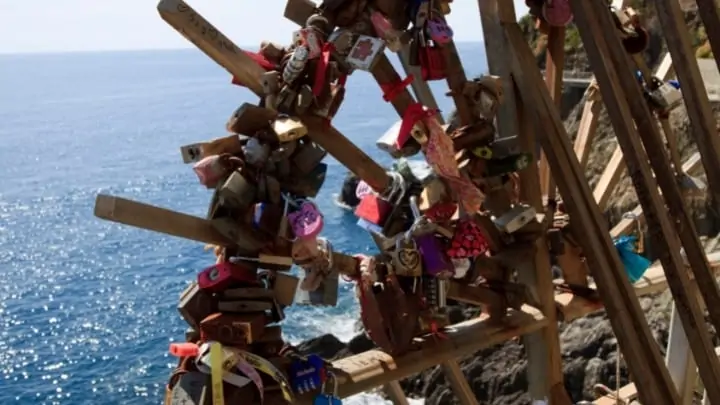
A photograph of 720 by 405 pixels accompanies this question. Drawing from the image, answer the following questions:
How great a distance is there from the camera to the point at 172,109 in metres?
49.5

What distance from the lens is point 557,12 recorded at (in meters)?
2.49

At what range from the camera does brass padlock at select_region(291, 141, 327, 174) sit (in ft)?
5.60

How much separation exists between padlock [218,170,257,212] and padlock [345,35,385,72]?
14.8 inches

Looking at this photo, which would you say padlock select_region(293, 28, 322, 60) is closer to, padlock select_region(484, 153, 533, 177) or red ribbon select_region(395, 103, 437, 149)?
red ribbon select_region(395, 103, 437, 149)

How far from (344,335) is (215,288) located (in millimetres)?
15504

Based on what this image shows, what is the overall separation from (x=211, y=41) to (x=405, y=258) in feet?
2.20

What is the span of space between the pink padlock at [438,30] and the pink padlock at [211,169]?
683 mm

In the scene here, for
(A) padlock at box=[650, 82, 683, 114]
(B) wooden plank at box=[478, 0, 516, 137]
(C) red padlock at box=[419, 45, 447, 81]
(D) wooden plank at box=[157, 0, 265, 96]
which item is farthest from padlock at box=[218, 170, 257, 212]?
(A) padlock at box=[650, 82, 683, 114]

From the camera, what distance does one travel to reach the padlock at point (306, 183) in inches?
67.1

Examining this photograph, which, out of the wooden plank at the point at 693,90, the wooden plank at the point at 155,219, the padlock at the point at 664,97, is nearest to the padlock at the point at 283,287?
the wooden plank at the point at 155,219

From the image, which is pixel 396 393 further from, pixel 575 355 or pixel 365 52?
pixel 575 355

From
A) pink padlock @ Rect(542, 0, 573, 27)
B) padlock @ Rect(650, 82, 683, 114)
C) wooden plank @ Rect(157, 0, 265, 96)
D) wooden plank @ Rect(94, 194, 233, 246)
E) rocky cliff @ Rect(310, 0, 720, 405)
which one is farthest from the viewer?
rocky cliff @ Rect(310, 0, 720, 405)

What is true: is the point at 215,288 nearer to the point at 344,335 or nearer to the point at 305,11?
the point at 305,11

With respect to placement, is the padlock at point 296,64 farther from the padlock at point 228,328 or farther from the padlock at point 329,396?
the padlock at point 329,396
